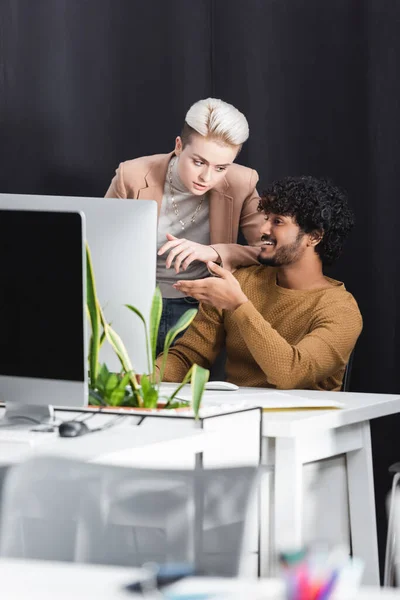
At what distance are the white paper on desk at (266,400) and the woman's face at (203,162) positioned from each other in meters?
0.74

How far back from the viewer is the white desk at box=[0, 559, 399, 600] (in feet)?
3.49

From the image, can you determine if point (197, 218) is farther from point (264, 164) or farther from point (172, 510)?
point (172, 510)

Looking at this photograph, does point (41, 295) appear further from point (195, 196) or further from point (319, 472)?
point (195, 196)

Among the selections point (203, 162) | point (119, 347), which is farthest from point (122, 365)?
point (203, 162)

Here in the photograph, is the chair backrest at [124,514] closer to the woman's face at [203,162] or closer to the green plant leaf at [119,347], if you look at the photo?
the green plant leaf at [119,347]

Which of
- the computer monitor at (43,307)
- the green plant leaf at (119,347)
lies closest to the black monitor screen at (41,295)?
the computer monitor at (43,307)

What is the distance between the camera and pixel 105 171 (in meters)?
3.75

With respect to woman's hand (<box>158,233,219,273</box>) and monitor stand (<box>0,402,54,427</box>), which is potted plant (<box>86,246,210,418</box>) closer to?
monitor stand (<box>0,402,54,427</box>)

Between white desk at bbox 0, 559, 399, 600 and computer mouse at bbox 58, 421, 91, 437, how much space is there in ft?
2.07

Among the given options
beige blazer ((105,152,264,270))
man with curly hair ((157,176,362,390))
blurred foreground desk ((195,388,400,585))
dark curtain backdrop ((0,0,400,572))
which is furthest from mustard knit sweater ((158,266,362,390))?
dark curtain backdrop ((0,0,400,572))

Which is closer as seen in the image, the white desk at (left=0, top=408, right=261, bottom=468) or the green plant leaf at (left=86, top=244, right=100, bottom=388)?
the white desk at (left=0, top=408, right=261, bottom=468)

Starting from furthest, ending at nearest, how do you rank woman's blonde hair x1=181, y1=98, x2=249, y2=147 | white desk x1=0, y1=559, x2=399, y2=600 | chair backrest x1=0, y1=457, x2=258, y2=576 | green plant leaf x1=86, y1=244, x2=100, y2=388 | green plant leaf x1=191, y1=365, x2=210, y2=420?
woman's blonde hair x1=181, y1=98, x2=249, y2=147 → green plant leaf x1=86, y1=244, x2=100, y2=388 → green plant leaf x1=191, y1=365, x2=210, y2=420 → chair backrest x1=0, y1=457, x2=258, y2=576 → white desk x1=0, y1=559, x2=399, y2=600

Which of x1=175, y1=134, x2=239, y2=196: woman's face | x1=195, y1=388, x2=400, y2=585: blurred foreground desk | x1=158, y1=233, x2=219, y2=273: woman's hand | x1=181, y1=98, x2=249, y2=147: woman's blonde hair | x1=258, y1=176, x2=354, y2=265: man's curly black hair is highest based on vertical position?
x1=181, y1=98, x2=249, y2=147: woman's blonde hair

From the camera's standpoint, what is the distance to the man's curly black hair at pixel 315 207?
293cm
